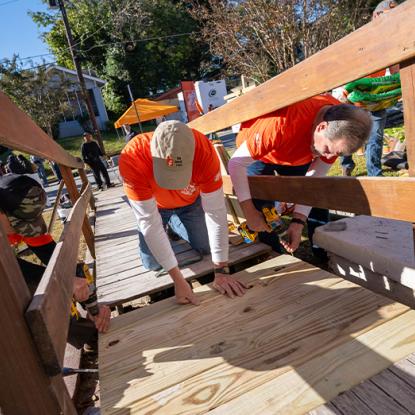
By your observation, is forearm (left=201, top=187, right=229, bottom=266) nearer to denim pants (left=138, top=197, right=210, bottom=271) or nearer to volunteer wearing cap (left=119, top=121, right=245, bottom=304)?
volunteer wearing cap (left=119, top=121, right=245, bottom=304)

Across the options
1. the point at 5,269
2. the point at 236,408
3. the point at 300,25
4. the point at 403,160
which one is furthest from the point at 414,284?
the point at 300,25

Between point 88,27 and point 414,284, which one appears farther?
point 88,27

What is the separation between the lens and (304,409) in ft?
4.11

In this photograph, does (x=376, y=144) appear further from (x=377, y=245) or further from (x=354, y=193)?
(x=354, y=193)

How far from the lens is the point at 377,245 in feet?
7.27

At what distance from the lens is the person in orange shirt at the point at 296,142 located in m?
2.02

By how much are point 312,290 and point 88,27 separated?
114 ft

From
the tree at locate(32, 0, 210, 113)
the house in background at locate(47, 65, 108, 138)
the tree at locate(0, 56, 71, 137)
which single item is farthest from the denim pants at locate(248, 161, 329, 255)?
the house in background at locate(47, 65, 108, 138)

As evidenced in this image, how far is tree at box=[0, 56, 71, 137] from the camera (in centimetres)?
2297

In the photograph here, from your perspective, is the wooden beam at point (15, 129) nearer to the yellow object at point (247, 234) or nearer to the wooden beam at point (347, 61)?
the wooden beam at point (347, 61)

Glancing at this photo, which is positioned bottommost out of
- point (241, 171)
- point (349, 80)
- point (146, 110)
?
point (241, 171)

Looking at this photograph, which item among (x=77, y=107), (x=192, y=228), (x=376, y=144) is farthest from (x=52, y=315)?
(x=77, y=107)

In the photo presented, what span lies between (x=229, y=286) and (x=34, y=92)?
84.3 ft

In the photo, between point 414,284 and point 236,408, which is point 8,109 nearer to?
point 236,408
